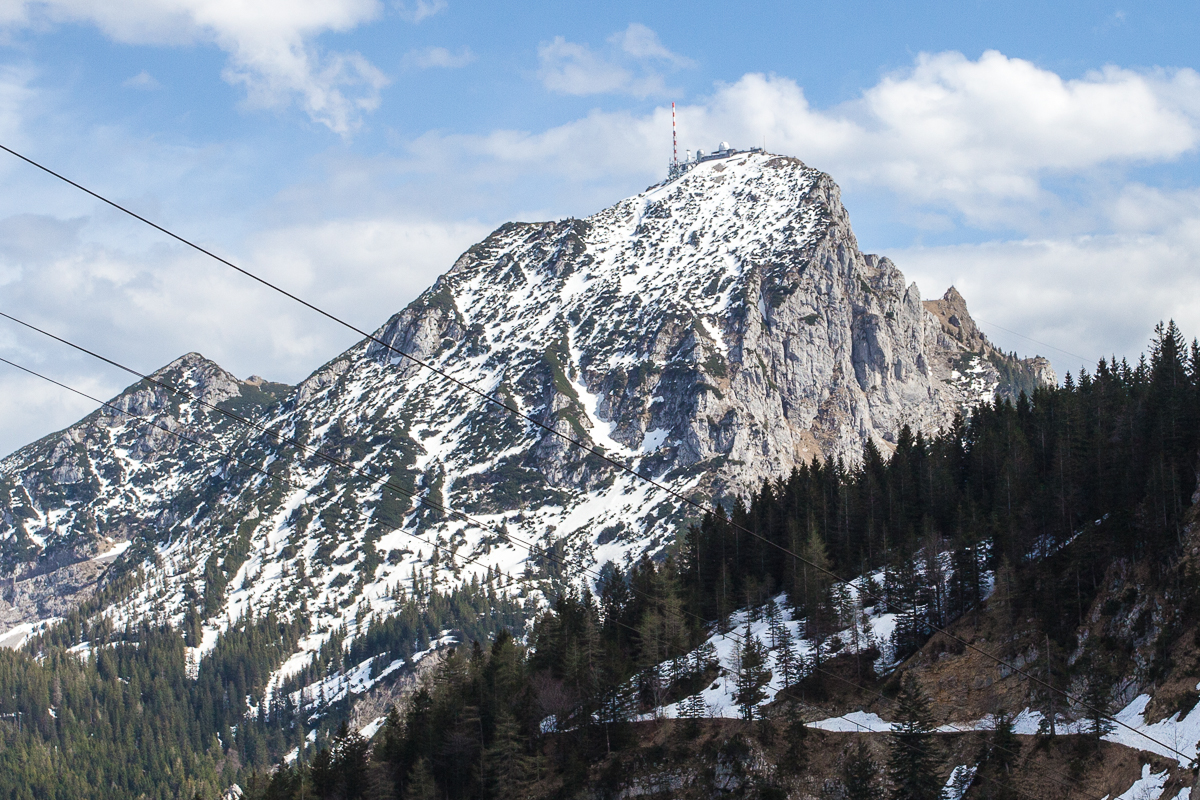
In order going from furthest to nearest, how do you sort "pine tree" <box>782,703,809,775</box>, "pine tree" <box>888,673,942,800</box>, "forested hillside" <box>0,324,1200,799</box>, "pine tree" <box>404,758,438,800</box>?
"pine tree" <box>404,758,438,800</box> → "pine tree" <box>782,703,809,775</box> → "forested hillside" <box>0,324,1200,799</box> → "pine tree" <box>888,673,942,800</box>

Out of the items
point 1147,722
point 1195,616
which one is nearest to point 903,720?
point 1147,722

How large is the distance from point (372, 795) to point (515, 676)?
18858 millimetres

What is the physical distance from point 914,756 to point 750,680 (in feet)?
88.7

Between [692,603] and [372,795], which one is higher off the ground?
[692,603]

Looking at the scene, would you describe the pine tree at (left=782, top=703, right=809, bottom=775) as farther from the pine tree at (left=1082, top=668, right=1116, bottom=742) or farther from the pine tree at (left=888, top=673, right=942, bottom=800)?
the pine tree at (left=1082, top=668, right=1116, bottom=742)

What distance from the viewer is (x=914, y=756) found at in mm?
78375

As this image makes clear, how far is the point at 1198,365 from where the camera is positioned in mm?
110312

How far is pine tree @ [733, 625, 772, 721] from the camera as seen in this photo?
339ft

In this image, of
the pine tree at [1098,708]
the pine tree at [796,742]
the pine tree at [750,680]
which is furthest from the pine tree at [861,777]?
the pine tree at [1098,708]

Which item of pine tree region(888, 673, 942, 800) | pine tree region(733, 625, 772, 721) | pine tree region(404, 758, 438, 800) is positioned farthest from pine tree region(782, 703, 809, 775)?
pine tree region(404, 758, 438, 800)

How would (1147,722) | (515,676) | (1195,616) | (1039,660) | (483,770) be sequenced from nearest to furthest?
(1147,722)
(1195,616)
(1039,660)
(483,770)
(515,676)

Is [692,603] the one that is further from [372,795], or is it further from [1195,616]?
[1195,616]

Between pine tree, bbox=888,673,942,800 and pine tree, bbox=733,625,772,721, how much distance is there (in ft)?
67.2

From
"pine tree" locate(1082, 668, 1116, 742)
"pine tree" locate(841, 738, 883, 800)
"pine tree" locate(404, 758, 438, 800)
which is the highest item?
"pine tree" locate(1082, 668, 1116, 742)
